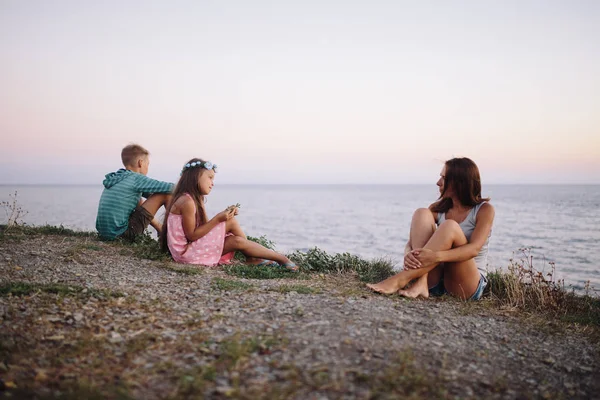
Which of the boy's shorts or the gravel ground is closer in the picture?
the gravel ground

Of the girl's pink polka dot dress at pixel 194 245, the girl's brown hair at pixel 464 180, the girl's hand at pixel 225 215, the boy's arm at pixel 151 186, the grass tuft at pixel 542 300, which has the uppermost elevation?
the girl's brown hair at pixel 464 180

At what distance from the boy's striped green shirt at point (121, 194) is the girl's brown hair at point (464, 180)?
4743 millimetres

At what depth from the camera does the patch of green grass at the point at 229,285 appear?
5.23 meters

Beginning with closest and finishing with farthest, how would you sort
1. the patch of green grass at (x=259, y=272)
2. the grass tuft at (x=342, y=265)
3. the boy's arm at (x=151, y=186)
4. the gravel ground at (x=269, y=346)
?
the gravel ground at (x=269, y=346), the patch of green grass at (x=259, y=272), the grass tuft at (x=342, y=265), the boy's arm at (x=151, y=186)

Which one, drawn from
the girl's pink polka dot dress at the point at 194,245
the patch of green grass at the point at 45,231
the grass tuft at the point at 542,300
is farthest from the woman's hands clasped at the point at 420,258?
the patch of green grass at the point at 45,231

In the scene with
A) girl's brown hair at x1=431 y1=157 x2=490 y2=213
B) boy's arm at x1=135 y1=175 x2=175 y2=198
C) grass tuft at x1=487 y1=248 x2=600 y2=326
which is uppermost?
girl's brown hair at x1=431 y1=157 x2=490 y2=213

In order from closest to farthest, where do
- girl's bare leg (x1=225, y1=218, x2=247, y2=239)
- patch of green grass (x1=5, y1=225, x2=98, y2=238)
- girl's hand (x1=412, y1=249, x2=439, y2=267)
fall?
girl's hand (x1=412, y1=249, x2=439, y2=267) < girl's bare leg (x1=225, y1=218, x2=247, y2=239) < patch of green grass (x1=5, y1=225, x2=98, y2=238)

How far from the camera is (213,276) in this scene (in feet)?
20.0

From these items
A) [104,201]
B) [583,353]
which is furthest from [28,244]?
[583,353]

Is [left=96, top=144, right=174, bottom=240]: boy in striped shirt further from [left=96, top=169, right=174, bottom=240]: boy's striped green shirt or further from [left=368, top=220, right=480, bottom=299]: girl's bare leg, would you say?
[left=368, top=220, right=480, bottom=299]: girl's bare leg

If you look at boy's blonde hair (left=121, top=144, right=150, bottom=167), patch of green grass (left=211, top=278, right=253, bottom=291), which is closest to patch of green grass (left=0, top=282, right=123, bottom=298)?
patch of green grass (left=211, top=278, right=253, bottom=291)

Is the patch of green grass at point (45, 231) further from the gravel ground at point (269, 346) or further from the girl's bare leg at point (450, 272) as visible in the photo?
the girl's bare leg at point (450, 272)

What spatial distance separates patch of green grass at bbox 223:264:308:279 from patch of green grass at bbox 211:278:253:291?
781mm

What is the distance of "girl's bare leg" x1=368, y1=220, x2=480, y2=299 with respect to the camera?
5.02m
